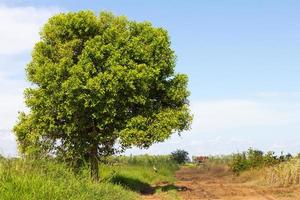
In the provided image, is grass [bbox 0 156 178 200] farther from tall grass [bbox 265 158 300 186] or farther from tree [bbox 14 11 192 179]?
tall grass [bbox 265 158 300 186]

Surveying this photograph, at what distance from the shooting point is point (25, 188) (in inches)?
519

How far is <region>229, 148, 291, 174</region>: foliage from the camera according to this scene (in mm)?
42784

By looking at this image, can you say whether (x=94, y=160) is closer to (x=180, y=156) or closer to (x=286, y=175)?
(x=286, y=175)

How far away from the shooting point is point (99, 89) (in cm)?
2523

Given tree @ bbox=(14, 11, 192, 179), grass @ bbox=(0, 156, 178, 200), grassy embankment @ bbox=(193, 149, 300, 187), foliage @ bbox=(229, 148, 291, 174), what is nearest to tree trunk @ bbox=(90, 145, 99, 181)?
tree @ bbox=(14, 11, 192, 179)

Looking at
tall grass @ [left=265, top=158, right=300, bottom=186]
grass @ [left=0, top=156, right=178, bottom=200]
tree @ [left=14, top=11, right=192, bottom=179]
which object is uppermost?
tree @ [left=14, top=11, right=192, bottom=179]

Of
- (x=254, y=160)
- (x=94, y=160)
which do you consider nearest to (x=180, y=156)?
(x=254, y=160)

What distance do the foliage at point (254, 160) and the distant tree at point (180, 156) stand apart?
4014 centimetres

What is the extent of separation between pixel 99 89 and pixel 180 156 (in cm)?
6571

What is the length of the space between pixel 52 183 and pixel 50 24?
15.0 m

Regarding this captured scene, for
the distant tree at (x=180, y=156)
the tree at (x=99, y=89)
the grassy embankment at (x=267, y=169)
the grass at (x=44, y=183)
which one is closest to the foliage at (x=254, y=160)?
the grassy embankment at (x=267, y=169)

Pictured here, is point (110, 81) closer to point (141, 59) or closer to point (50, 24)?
point (141, 59)

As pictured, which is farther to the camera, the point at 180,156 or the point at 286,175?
the point at 180,156

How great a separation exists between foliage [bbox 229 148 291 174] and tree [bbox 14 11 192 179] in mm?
15744
